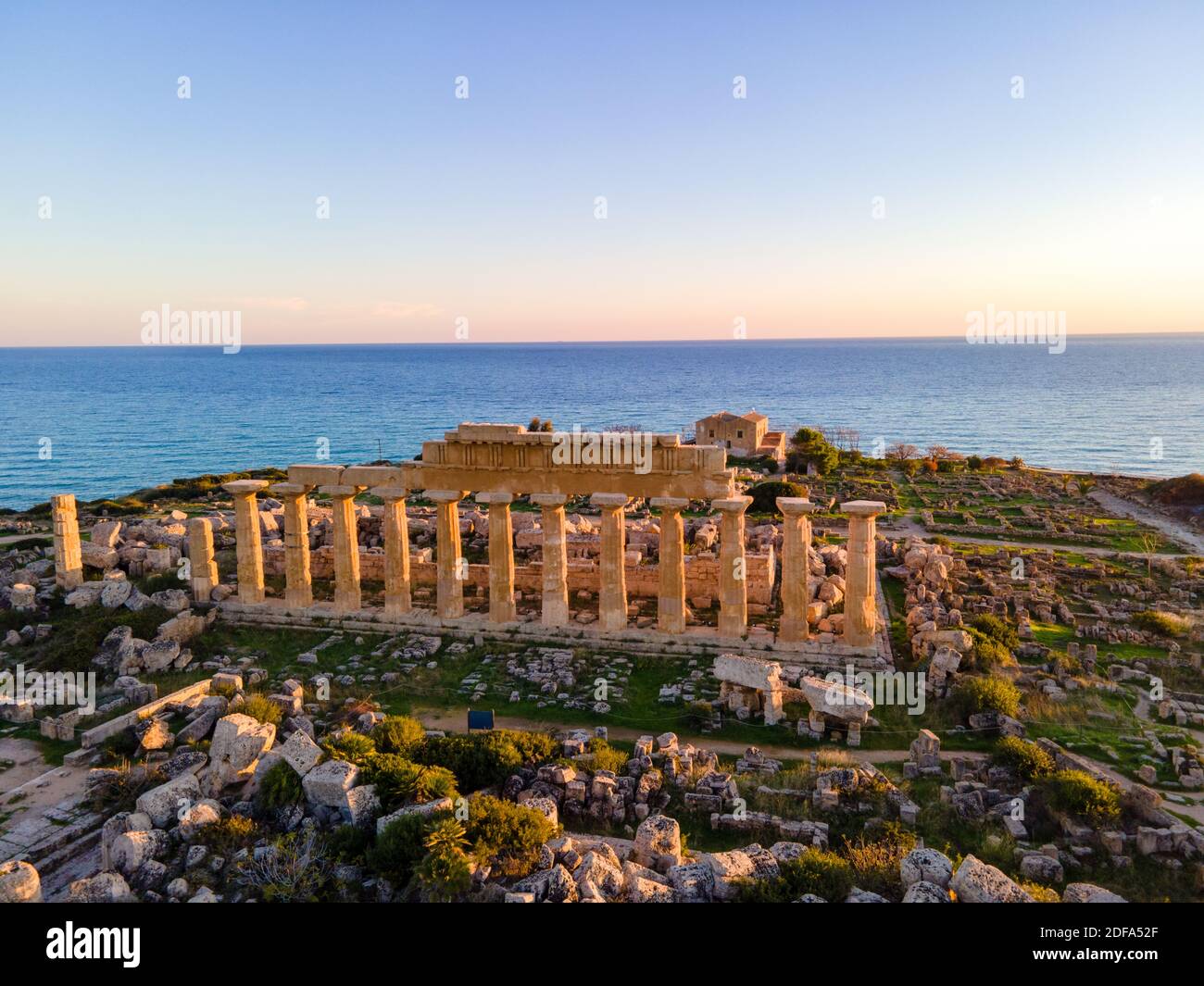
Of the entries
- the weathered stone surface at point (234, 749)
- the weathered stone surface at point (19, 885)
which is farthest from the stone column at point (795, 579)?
the weathered stone surface at point (19, 885)

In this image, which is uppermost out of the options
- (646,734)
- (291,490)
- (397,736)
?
(291,490)

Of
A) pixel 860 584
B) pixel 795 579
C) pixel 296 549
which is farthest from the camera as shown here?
pixel 296 549

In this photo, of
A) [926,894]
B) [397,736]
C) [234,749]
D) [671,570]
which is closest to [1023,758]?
[926,894]

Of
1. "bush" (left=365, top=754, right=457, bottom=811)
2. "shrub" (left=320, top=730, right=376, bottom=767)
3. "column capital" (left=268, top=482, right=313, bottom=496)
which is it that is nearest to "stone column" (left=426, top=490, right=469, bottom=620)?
"column capital" (left=268, top=482, right=313, bottom=496)

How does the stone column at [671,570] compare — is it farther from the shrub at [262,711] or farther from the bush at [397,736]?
the shrub at [262,711]

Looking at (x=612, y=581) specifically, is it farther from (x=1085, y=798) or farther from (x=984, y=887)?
(x=984, y=887)

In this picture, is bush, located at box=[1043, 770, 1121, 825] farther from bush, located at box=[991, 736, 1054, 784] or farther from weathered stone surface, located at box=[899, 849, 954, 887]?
weathered stone surface, located at box=[899, 849, 954, 887]
